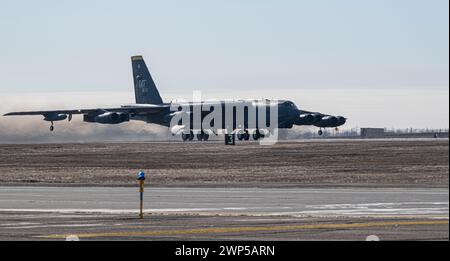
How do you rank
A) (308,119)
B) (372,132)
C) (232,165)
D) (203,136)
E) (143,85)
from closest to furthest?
(232,165) → (203,136) → (308,119) → (143,85) → (372,132)

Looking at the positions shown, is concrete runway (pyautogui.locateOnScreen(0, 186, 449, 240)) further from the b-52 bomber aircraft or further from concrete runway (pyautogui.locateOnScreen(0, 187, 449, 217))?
the b-52 bomber aircraft

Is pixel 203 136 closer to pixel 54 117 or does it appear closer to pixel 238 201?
pixel 54 117

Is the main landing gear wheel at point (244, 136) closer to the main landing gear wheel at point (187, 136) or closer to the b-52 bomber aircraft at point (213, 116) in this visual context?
the b-52 bomber aircraft at point (213, 116)

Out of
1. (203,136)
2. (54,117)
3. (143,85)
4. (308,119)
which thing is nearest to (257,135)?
(203,136)

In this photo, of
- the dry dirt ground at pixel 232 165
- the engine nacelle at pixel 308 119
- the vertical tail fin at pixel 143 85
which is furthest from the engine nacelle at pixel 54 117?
the vertical tail fin at pixel 143 85

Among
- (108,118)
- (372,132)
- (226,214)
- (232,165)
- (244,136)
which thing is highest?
(108,118)

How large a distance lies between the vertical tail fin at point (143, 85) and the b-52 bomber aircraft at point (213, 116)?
9.04 metres

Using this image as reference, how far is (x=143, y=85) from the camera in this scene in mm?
135875

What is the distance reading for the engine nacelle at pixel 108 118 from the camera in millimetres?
111750

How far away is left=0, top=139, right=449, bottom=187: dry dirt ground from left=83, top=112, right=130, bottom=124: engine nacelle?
1416 cm

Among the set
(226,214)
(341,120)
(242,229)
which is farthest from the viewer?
(341,120)

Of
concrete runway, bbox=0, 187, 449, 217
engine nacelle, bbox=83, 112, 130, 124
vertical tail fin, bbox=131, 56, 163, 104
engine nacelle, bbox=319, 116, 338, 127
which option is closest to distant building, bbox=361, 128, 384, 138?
engine nacelle, bbox=319, 116, 338, 127

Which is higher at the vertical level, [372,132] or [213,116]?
[213,116]

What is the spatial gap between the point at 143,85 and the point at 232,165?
220 ft
